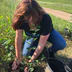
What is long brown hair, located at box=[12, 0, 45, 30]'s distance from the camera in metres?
2.28

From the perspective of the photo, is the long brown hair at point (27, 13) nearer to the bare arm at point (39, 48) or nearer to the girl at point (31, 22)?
the girl at point (31, 22)

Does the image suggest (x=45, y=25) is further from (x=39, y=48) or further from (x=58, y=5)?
(x=58, y=5)

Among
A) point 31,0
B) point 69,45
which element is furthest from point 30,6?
point 69,45

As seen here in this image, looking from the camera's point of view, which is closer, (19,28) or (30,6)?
(30,6)

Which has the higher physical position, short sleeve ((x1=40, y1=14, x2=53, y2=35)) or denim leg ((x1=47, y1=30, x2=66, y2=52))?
short sleeve ((x1=40, y1=14, x2=53, y2=35))

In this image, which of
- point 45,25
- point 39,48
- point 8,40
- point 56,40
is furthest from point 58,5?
point 8,40

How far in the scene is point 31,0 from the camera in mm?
2383

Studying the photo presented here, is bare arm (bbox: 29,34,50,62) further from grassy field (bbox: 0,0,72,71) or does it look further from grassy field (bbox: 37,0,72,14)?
grassy field (bbox: 37,0,72,14)

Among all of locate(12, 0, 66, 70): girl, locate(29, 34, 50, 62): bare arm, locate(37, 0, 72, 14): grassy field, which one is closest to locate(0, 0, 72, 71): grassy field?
locate(12, 0, 66, 70): girl

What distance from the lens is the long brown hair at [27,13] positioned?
2281 mm

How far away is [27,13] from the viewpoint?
2.27 meters

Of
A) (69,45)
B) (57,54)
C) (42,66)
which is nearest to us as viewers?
(42,66)

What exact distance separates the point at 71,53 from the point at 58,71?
964 mm

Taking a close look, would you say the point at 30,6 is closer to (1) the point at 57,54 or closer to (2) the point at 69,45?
(1) the point at 57,54
